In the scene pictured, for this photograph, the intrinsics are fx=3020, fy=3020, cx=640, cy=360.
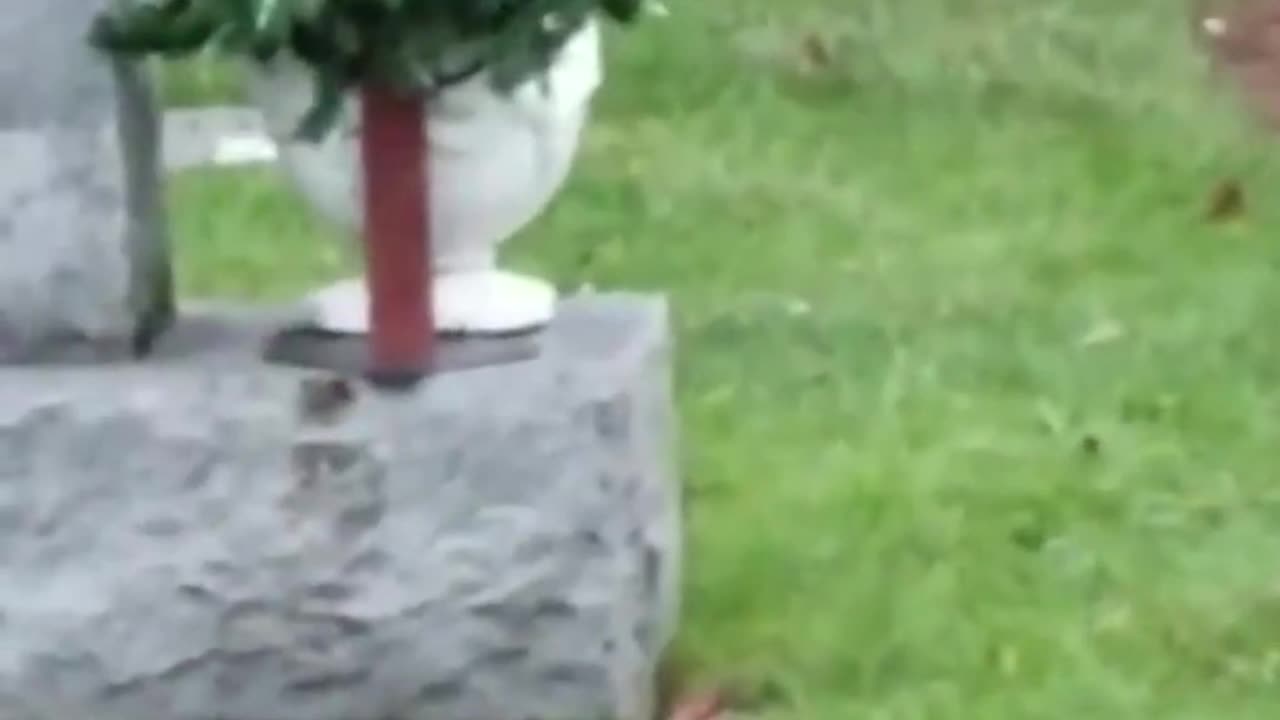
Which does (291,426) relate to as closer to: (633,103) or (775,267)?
(775,267)

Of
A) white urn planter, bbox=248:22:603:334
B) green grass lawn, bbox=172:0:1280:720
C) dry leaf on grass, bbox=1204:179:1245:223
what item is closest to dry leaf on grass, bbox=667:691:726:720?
green grass lawn, bbox=172:0:1280:720

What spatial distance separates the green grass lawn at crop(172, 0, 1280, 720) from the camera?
3875 mm

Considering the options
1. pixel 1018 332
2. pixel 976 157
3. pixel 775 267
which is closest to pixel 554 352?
pixel 1018 332

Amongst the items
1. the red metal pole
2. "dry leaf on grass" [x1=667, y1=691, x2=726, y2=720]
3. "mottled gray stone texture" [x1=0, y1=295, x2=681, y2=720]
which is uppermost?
the red metal pole

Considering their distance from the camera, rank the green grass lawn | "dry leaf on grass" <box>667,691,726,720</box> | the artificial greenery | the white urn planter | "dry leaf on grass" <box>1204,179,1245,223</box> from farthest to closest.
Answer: "dry leaf on grass" <box>1204,179,1245,223</box> < the green grass lawn < "dry leaf on grass" <box>667,691,726,720</box> < the white urn planter < the artificial greenery

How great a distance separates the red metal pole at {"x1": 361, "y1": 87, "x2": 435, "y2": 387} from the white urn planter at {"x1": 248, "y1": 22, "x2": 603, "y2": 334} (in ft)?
0.16

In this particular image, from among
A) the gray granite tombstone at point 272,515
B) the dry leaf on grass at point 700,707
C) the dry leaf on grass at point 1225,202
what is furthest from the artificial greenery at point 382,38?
the dry leaf on grass at point 1225,202

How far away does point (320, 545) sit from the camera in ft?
11.0

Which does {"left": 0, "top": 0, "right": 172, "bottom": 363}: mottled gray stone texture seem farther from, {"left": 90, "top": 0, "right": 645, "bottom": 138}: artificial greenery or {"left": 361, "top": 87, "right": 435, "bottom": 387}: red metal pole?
{"left": 361, "top": 87, "right": 435, "bottom": 387}: red metal pole

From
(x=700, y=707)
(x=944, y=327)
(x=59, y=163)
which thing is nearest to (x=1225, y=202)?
(x=944, y=327)

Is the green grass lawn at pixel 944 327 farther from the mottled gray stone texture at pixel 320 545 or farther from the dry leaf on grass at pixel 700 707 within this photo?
the mottled gray stone texture at pixel 320 545

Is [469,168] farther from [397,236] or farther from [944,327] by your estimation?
[944,327]

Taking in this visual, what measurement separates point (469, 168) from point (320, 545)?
1.55ft

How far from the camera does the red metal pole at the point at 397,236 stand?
3375 millimetres
